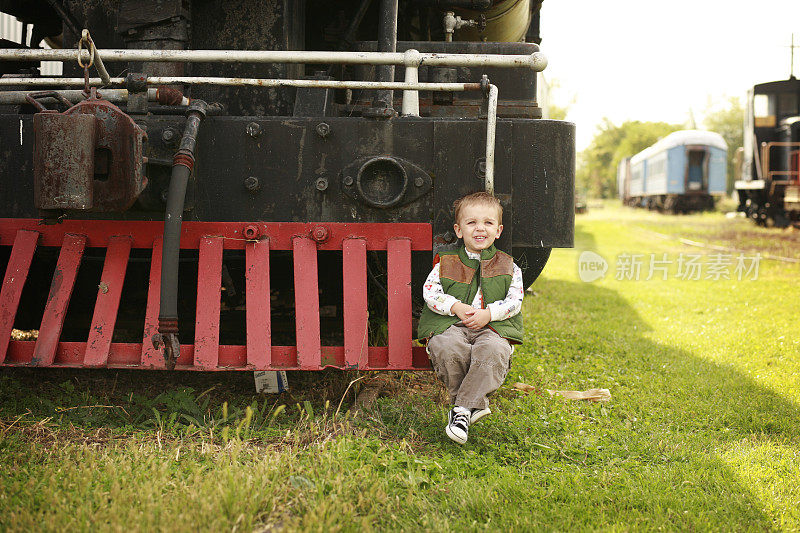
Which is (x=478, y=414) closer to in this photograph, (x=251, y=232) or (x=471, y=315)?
(x=471, y=315)

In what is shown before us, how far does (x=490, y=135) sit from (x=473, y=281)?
613 mm

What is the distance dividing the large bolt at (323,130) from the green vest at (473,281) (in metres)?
0.70

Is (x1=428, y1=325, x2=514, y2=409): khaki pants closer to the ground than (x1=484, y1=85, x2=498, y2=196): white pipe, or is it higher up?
closer to the ground

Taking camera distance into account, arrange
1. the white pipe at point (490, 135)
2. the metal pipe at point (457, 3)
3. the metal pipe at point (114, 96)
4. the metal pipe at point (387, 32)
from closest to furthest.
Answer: the metal pipe at point (114, 96) → the white pipe at point (490, 135) → the metal pipe at point (387, 32) → the metal pipe at point (457, 3)

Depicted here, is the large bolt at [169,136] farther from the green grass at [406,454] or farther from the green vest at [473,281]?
the green vest at [473,281]

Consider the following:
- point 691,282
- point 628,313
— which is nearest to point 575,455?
point 628,313

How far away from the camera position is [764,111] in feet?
67.9

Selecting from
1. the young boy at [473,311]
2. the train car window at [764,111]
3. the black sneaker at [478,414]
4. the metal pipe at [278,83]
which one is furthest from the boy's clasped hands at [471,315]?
the train car window at [764,111]

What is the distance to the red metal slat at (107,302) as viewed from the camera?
9.68 ft

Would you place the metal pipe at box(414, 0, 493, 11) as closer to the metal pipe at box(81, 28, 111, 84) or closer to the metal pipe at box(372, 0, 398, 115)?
the metal pipe at box(372, 0, 398, 115)

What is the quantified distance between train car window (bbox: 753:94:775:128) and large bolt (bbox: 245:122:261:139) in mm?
20919

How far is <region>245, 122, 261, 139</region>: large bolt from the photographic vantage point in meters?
3.05

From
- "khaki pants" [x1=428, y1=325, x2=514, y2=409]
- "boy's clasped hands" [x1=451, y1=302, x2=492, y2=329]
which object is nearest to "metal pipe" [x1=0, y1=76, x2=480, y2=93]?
"boy's clasped hands" [x1=451, y1=302, x2=492, y2=329]

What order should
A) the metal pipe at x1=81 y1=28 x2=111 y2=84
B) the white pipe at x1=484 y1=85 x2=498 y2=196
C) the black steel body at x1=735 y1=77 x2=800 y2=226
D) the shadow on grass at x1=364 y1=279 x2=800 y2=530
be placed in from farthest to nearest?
the black steel body at x1=735 y1=77 x2=800 y2=226 < the white pipe at x1=484 y1=85 x2=498 y2=196 < the metal pipe at x1=81 y1=28 x2=111 y2=84 < the shadow on grass at x1=364 y1=279 x2=800 y2=530
